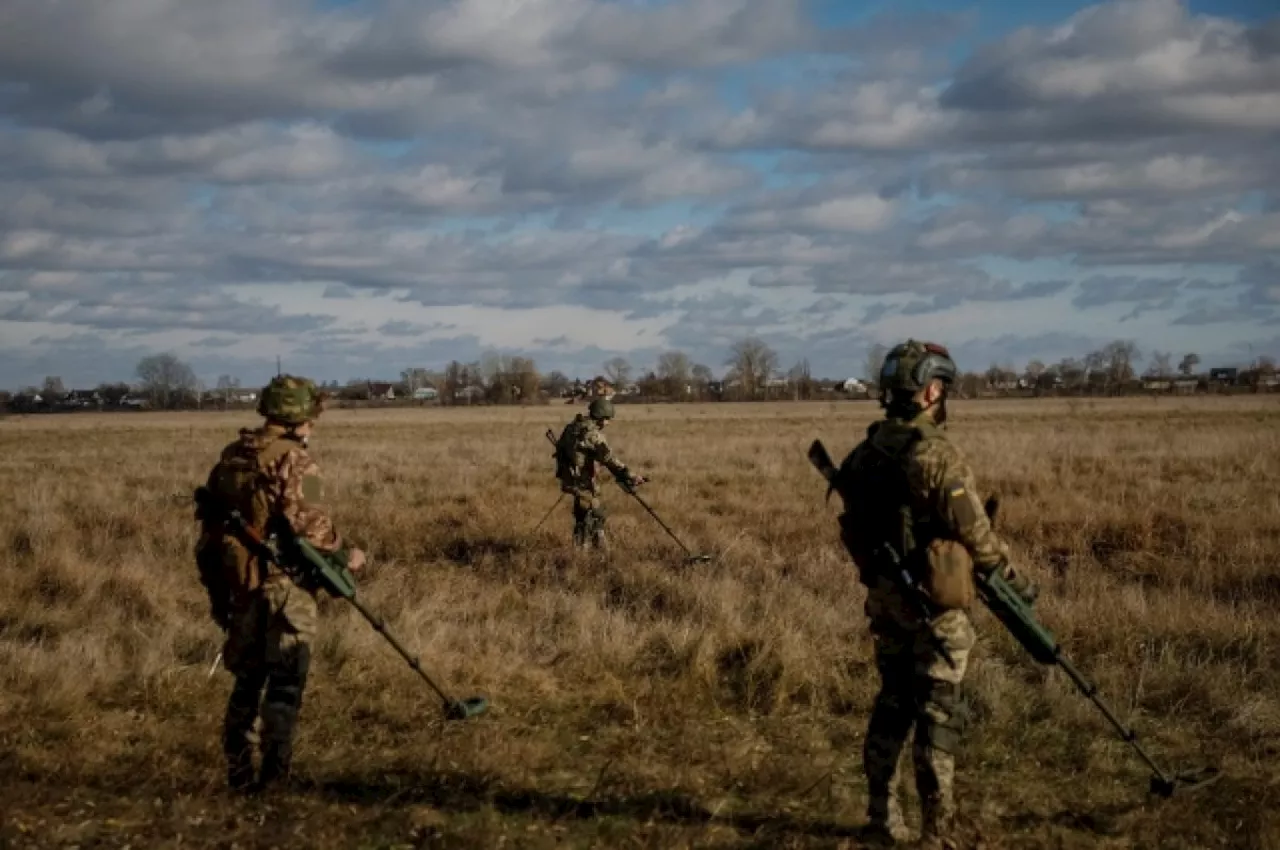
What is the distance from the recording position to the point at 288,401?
509cm

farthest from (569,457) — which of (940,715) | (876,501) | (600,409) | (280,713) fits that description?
(940,715)

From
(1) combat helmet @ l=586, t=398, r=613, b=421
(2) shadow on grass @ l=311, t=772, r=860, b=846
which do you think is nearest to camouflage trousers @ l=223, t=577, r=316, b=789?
(2) shadow on grass @ l=311, t=772, r=860, b=846

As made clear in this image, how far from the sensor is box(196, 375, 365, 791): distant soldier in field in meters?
4.95

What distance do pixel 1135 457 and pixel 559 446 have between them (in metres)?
13.6

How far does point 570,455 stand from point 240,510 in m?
7.37

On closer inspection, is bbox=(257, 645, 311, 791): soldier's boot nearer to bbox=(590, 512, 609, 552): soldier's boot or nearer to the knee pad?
the knee pad

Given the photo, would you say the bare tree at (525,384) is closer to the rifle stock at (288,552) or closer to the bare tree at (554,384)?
the bare tree at (554,384)

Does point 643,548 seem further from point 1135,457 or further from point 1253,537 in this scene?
point 1135,457

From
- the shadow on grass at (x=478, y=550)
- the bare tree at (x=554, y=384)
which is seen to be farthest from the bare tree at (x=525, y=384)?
the shadow on grass at (x=478, y=550)

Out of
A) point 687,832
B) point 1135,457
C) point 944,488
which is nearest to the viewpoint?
point 944,488

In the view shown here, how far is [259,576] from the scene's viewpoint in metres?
5.00

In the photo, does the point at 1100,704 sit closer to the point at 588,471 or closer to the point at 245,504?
the point at 245,504

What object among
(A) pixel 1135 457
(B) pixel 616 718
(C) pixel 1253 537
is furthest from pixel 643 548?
(A) pixel 1135 457

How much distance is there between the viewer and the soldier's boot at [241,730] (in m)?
5.04
